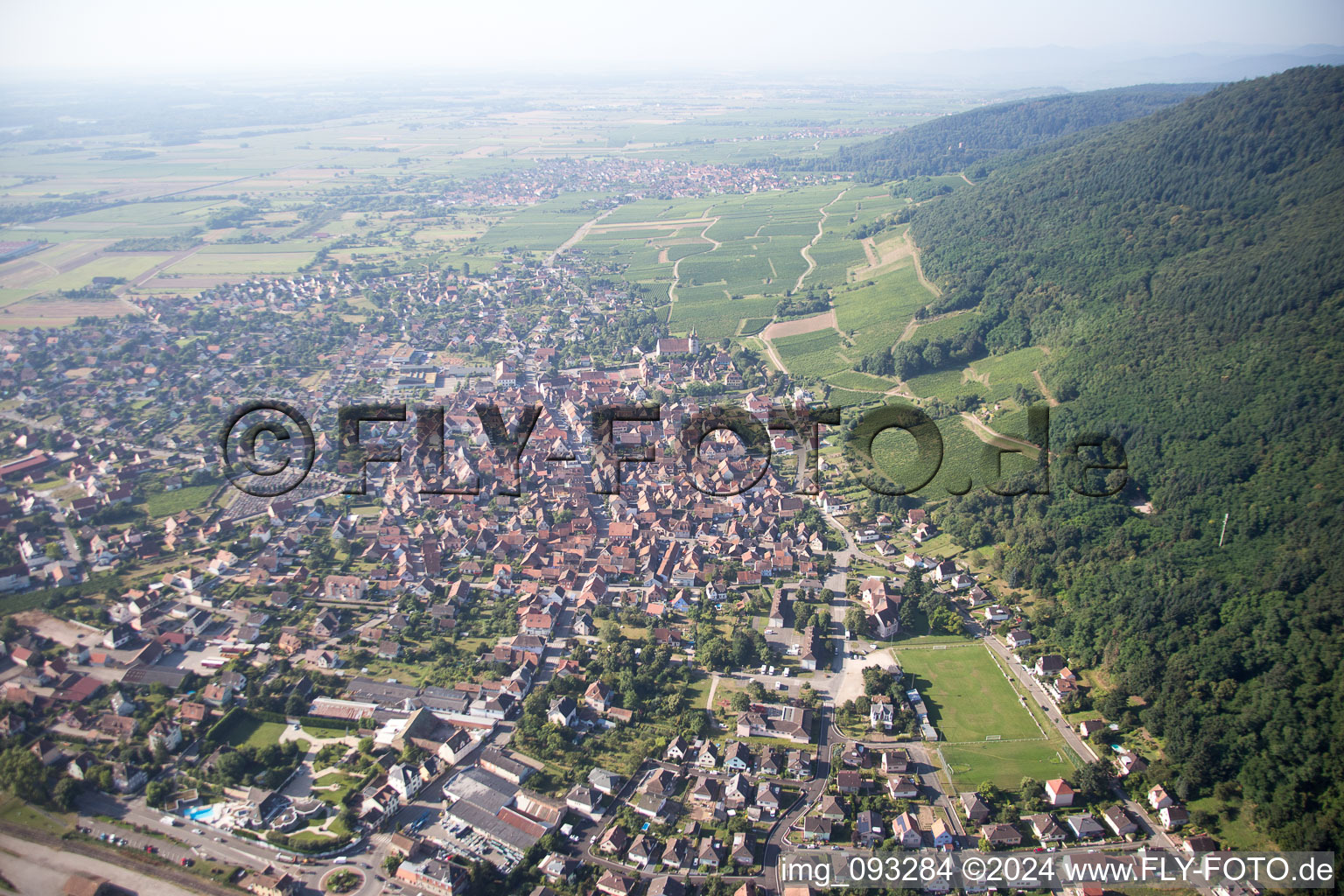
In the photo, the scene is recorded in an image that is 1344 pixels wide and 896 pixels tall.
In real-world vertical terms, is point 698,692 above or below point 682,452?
below

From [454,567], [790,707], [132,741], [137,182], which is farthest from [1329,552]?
[137,182]

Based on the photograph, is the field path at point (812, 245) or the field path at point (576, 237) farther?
the field path at point (576, 237)

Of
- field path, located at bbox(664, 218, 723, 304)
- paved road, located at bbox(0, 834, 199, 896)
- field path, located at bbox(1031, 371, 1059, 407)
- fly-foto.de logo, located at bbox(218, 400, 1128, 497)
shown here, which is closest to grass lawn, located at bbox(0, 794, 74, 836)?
paved road, located at bbox(0, 834, 199, 896)

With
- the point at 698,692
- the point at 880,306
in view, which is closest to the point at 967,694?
the point at 698,692

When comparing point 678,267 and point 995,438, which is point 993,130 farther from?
point 995,438

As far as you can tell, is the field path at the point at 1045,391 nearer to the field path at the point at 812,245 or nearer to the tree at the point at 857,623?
the tree at the point at 857,623

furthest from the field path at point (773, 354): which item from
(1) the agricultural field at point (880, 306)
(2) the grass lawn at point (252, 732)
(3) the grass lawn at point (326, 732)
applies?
(2) the grass lawn at point (252, 732)

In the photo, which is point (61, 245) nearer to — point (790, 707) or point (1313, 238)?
point (790, 707)
